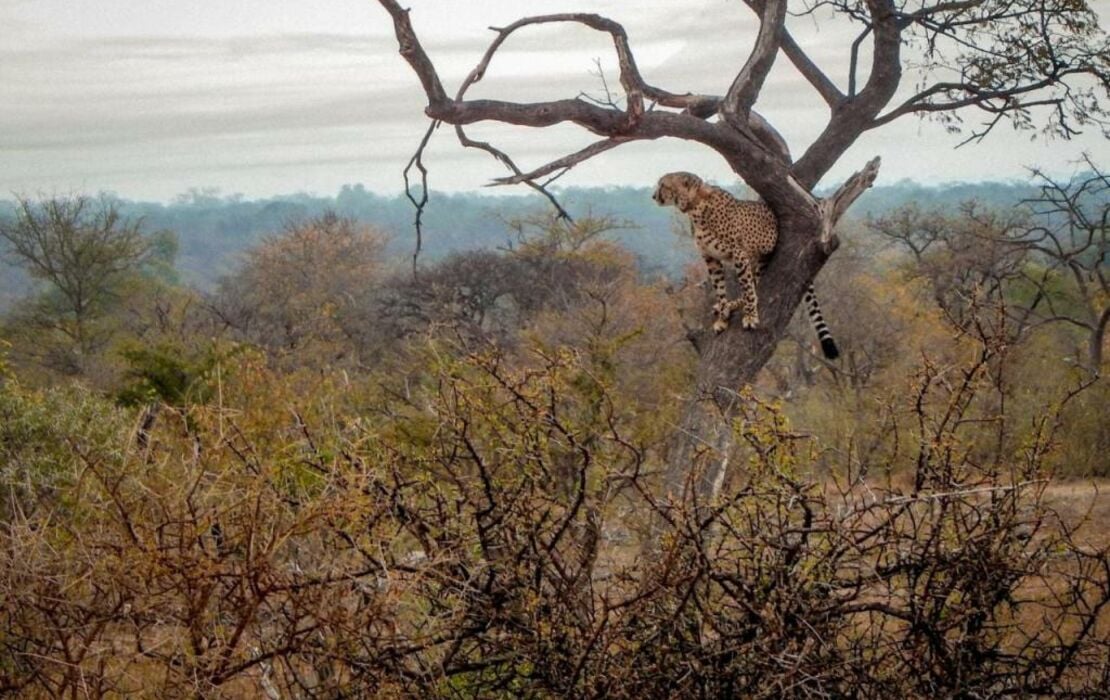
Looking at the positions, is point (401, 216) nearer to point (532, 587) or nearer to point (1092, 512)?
point (1092, 512)

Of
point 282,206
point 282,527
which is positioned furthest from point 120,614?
point 282,206

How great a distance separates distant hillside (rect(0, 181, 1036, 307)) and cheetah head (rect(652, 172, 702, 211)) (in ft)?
159

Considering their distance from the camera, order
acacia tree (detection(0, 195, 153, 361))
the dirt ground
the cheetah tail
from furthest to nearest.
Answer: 1. acacia tree (detection(0, 195, 153, 361))
2. the dirt ground
3. the cheetah tail

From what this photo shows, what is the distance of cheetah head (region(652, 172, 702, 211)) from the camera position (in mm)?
7008

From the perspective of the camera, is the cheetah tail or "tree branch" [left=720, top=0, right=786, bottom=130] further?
"tree branch" [left=720, top=0, right=786, bottom=130]

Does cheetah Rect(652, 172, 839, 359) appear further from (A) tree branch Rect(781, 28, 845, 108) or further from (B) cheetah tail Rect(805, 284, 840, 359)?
(A) tree branch Rect(781, 28, 845, 108)

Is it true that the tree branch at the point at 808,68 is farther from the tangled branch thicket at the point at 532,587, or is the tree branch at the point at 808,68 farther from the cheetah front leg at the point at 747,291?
the tangled branch thicket at the point at 532,587

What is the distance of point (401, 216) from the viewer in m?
98.6

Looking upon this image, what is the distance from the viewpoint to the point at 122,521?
2779mm

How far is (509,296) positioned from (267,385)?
60.5 ft

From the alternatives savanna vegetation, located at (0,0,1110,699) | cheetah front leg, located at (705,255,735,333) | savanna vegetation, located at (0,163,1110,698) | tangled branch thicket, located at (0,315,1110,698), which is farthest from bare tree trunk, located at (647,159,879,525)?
tangled branch thicket, located at (0,315,1110,698)

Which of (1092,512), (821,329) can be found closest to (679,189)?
(821,329)

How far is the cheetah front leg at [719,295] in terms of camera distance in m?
7.03

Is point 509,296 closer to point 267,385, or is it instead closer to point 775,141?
point 267,385
